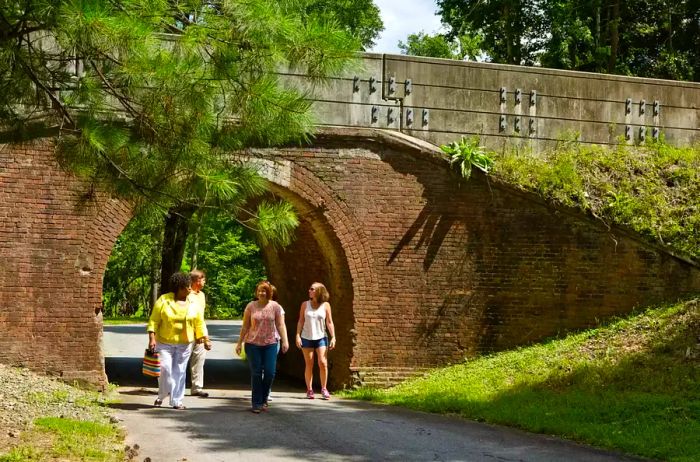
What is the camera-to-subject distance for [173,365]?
38.1 ft

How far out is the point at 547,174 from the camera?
15.5 m

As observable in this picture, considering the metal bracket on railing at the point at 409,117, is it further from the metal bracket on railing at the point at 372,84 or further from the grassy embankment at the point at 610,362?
the grassy embankment at the point at 610,362

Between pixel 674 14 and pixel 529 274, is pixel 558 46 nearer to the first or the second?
pixel 674 14

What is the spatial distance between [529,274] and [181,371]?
20.0 ft

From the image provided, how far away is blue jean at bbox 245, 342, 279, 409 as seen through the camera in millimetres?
11625

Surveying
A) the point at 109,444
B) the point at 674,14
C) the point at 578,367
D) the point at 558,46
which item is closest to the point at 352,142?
the point at 578,367

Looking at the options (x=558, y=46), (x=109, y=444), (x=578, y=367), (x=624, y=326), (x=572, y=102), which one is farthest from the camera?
(x=558, y=46)

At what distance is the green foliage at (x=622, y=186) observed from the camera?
610 inches

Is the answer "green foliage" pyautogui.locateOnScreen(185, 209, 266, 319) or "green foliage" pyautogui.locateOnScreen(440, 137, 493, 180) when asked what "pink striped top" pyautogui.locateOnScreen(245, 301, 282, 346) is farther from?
"green foliage" pyautogui.locateOnScreen(185, 209, 266, 319)

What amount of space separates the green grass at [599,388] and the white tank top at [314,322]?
3.91 ft

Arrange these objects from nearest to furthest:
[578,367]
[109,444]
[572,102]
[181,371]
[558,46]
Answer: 1. [109,444]
2. [181,371]
3. [578,367]
4. [572,102]
5. [558,46]

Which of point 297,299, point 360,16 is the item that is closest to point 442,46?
point 360,16

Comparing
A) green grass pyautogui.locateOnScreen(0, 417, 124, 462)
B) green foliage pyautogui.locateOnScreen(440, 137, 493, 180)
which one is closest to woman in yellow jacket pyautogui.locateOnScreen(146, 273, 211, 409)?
green grass pyautogui.locateOnScreen(0, 417, 124, 462)

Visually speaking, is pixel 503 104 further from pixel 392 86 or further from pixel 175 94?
pixel 175 94
